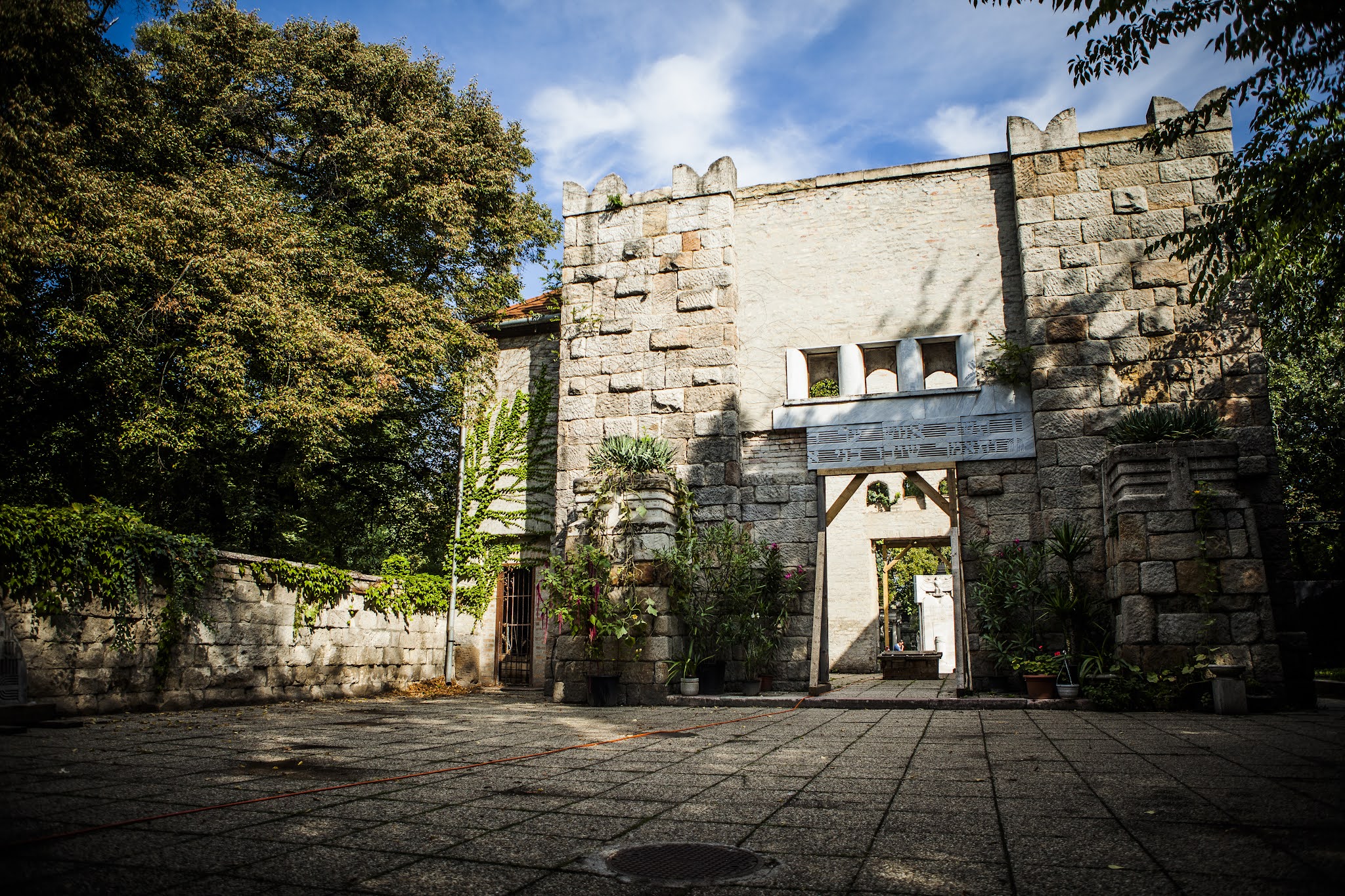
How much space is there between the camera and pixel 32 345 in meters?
9.41

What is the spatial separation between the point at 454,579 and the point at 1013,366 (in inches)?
306

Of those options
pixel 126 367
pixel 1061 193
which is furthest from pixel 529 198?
pixel 1061 193

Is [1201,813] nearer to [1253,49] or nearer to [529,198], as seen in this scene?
[1253,49]

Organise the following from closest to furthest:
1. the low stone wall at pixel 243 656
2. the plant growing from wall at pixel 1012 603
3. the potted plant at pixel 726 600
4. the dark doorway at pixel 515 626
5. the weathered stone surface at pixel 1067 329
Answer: the low stone wall at pixel 243 656 < the plant growing from wall at pixel 1012 603 < the potted plant at pixel 726 600 < the weathered stone surface at pixel 1067 329 < the dark doorway at pixel 515 626

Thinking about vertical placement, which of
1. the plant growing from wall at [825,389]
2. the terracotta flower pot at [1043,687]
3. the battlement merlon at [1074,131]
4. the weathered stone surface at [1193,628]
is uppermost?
the battlement merlon at [1074,131]

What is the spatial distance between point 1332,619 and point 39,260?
1816 cm

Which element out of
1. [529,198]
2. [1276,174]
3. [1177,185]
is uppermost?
[529,198]

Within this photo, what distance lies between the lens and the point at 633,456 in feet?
29.5

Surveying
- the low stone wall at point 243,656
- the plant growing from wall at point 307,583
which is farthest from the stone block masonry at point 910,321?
the low stone wall at point 243,656

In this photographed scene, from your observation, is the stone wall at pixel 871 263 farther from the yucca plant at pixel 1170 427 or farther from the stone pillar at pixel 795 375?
the yucca plant at pixel 1170 427

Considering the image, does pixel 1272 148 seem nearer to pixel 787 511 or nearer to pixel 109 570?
pixel 787 511

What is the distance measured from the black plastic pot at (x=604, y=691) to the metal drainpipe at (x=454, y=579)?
3.91 m

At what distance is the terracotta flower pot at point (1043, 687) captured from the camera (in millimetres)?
7664

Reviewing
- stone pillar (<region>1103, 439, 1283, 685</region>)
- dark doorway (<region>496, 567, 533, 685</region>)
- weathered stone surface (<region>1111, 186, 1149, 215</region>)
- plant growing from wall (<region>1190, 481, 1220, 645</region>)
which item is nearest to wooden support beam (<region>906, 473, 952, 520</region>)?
stone pillar (<region>1103, 439, 1283, 685</region>)
